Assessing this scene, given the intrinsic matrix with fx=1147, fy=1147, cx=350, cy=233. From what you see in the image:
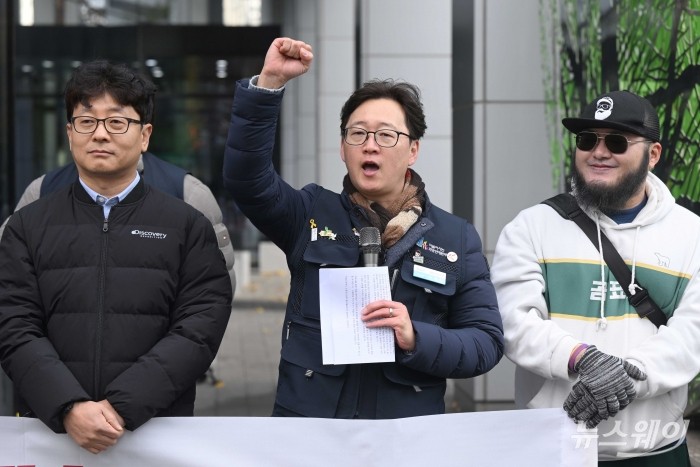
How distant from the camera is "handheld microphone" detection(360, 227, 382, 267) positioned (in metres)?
3.58

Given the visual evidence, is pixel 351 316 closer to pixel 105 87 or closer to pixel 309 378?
pixel 309 378

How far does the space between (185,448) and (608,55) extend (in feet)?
14.0

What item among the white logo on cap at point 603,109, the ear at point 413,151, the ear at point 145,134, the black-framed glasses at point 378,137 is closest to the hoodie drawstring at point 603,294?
the white logo on cap at point 603,109

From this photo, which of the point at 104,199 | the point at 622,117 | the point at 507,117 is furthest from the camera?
the point at 507,117

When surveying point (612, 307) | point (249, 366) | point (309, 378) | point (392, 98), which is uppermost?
point (392, 98)

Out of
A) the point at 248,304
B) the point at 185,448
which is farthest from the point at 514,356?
the point at 248,304

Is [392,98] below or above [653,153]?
above

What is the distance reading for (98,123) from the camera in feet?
12.2

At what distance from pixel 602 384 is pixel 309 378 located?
923 millimetres

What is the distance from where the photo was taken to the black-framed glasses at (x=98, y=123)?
12.2ft

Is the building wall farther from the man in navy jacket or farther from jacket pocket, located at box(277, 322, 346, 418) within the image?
jacket pocket, located at box(277, 322, 346, 418)

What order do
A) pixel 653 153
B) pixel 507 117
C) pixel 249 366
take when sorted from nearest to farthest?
pixel 653 153
pixel 507 117
pixel 249 366

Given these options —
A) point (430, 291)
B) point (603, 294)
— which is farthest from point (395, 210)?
point (603, 294)

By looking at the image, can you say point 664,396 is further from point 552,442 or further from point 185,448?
point 185,448
